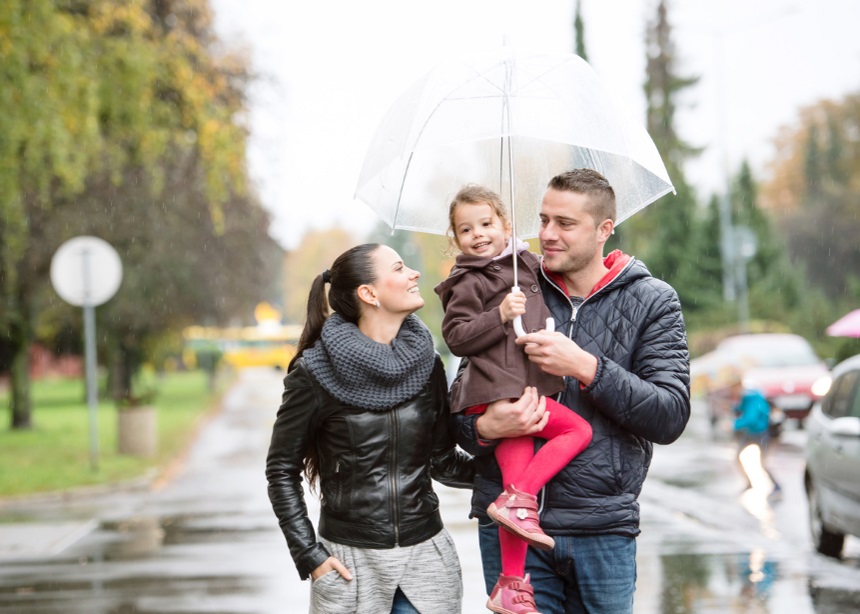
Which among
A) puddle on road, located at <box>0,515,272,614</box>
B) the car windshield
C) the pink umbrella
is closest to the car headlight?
the car windshield

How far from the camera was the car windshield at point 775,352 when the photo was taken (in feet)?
75.8

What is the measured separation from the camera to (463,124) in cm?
426

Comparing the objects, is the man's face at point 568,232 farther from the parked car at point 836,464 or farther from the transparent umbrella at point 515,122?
the parked car at point 836,464

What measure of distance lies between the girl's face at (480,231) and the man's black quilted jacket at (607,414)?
294 millimetres

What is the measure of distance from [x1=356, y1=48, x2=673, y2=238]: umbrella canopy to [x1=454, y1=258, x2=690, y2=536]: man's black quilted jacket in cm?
45

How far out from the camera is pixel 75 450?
20391 mm

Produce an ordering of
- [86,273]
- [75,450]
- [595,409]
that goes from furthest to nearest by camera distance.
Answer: [75,450] < [86,273] < [595,409]

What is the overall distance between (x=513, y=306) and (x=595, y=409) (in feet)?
1.39

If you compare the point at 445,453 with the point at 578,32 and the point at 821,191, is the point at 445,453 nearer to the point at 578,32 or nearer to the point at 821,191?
the point at 578,32

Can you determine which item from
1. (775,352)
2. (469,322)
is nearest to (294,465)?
(469,322)

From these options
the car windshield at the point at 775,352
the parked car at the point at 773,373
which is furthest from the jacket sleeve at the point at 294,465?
the car windshield at the point at 775,352

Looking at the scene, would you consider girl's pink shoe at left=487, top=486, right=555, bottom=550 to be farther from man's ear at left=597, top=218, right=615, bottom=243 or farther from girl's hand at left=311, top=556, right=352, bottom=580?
man's ear at left=597, top=218, right=615, bottom=243

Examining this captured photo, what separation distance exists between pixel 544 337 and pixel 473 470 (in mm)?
780

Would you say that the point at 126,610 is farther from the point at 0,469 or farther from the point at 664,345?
the point at 0,469
